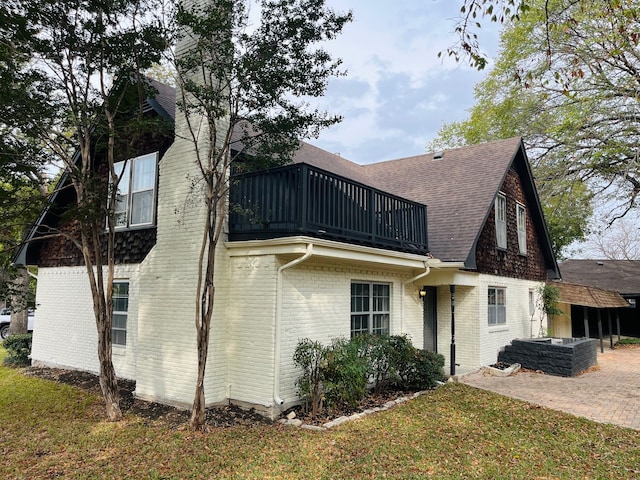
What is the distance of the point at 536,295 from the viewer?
52.7 ft

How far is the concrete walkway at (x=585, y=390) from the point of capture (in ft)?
26.6

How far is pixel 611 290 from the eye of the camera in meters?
21.6

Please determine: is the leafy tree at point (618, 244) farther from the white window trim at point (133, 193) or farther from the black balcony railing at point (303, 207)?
the white window trim at point (133, 193)

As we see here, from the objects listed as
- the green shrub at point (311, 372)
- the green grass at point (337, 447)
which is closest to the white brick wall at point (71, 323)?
the green grass at point (337, 447)

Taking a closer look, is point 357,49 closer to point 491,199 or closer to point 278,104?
point 278,104

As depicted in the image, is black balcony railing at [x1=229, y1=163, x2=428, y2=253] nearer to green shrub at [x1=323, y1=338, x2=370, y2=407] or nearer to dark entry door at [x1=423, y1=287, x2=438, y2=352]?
green shrub at [x1=323, y1=338, x2=370, y2=407]

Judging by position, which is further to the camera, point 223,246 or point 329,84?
point 223,246

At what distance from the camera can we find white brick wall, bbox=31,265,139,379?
9.77 meters

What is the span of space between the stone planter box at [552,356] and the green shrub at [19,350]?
1366cm

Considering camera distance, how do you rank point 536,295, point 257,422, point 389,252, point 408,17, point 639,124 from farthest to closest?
1. point 639,124
2. point 536,295
3. point 389,252
4. point 257,422
5. point 408,17

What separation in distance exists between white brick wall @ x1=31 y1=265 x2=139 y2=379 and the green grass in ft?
6.99

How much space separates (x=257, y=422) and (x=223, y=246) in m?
3.02

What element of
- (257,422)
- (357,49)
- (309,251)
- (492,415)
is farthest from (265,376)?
(357,49)

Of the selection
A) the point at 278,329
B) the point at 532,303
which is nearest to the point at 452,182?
the point at 532,303
